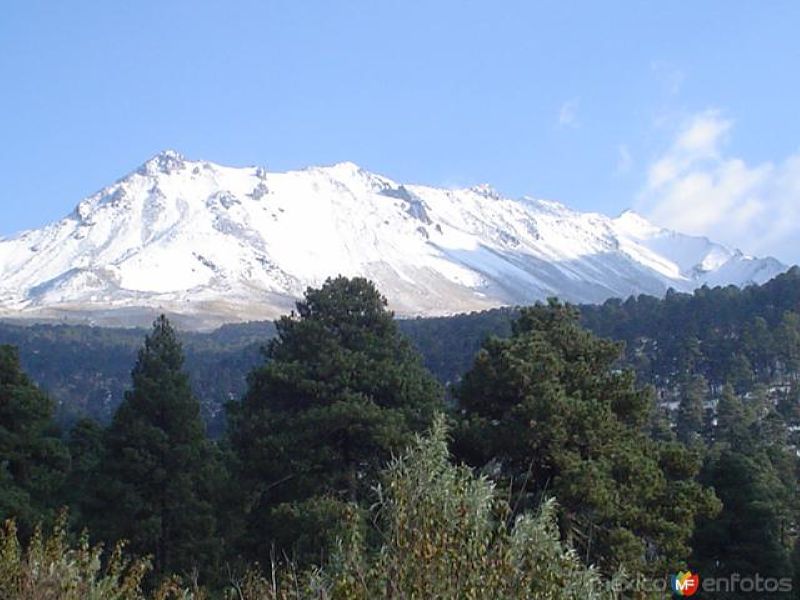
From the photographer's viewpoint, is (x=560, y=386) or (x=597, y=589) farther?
(x=560, y=386)

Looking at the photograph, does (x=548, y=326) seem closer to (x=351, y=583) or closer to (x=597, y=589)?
(x=597, y=589)

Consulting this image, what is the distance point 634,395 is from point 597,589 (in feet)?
31.2

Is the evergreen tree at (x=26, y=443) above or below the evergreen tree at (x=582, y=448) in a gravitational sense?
below

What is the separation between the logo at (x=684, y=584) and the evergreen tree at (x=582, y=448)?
1.97 feet

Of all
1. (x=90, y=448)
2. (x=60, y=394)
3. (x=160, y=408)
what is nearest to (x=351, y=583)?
(x=160, y=408)

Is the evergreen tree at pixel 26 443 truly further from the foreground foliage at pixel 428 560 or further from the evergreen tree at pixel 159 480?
the foreground foliage at pixel 428 560

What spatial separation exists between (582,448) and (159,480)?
10.0m

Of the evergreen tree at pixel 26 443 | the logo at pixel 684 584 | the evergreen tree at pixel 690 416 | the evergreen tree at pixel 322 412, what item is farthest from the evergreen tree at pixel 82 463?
the evergreen tree at pixel 690 416

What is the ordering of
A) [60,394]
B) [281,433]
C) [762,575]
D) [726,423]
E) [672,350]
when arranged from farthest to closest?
1. [60,394]
2. [672,350]
3. [726,423]
4. [762,575]
5. [281,433]

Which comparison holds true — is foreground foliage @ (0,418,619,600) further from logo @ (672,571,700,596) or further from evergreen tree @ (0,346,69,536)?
evergreen tree @ (0,346,69,536)

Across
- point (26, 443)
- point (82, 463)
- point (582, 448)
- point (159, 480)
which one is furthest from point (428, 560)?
point (82, 463)

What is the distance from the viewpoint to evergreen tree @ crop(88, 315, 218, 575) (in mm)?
21094

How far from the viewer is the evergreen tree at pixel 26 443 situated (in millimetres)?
19359

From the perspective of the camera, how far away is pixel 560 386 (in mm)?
16281
